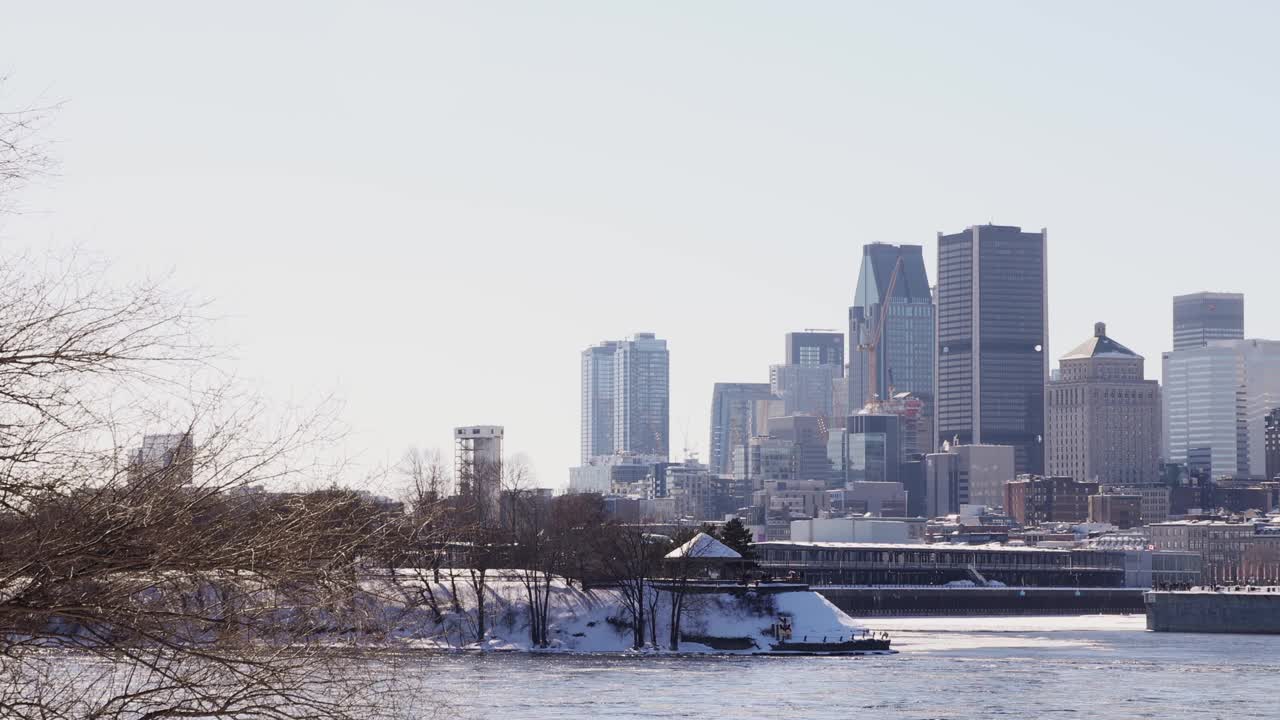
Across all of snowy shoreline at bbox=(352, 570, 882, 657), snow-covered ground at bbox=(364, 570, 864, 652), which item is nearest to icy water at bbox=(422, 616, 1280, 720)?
snowy shoreline at bbox=(352, 570, 882, 657)

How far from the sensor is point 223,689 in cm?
1413

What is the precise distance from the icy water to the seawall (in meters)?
40.3

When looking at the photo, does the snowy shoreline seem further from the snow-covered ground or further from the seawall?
the seawall

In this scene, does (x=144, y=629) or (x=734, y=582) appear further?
(x=734, y=582)

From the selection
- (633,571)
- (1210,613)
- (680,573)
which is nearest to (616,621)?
(633,571)

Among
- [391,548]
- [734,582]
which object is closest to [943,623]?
[734,582]

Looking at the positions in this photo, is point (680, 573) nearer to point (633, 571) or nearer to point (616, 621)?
point (633, 571)

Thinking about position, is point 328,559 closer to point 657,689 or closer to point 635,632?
point 657,689

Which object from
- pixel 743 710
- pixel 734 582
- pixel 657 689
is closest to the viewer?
pixel 743 710

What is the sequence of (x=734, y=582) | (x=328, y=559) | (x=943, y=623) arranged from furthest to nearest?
(x=943, y=623) → (x=734, y=582) → (x=328, y=559)

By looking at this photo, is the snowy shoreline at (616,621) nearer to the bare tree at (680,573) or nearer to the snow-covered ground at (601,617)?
the snow-covered ground at (601,617)

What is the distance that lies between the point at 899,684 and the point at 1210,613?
9335cm

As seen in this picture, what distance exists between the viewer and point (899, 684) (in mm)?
84062

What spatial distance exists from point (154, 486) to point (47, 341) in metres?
1.36
